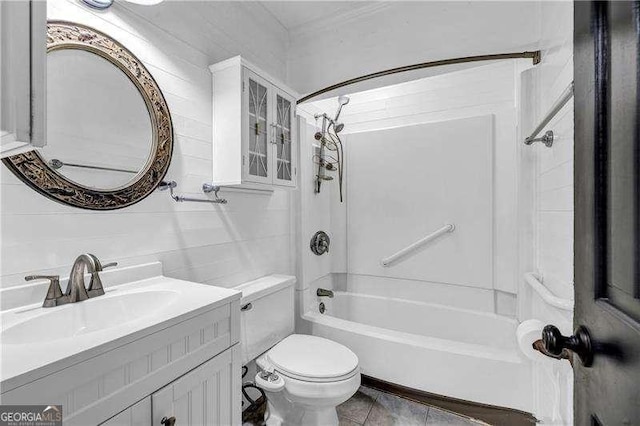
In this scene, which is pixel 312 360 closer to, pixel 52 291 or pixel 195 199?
pixel 195 199

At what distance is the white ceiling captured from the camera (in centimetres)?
195

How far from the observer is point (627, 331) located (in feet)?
1.25

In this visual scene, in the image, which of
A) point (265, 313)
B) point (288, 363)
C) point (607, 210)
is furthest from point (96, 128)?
point (607, 210)

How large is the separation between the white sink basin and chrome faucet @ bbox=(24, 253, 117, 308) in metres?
0.03

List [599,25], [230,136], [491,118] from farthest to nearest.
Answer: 1. [491,118]
2. [230,136]
3. [599,25]

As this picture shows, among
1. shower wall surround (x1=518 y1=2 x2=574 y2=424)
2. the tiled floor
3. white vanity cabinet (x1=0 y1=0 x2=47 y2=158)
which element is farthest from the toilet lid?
white vanity cabinet (x1=0 y1=0 x2=47 y2=158)

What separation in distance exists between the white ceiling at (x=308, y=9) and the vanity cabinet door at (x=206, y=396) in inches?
82.4

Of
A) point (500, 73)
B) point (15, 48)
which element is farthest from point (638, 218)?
point (500, 73)

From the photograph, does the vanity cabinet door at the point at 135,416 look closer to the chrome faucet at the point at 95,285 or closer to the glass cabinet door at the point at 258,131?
the chrome faucet at the point at 95,285

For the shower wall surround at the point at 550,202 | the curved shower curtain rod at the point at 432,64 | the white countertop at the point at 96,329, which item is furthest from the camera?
the curved shower curtain rod at the point at 432,64

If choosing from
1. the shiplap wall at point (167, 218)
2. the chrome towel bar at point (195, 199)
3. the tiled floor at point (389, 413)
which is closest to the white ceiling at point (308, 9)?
the shiplap wall at point (167, 218)

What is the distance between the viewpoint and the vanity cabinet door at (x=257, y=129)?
5.14 feet

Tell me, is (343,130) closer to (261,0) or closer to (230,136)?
(261,0)

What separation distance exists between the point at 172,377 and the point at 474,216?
7.48 ft
